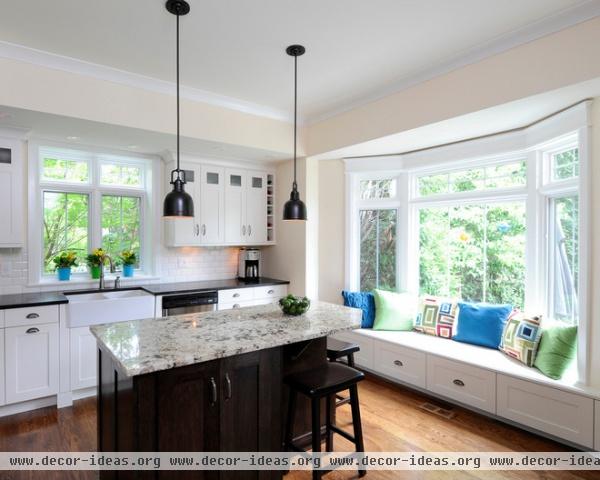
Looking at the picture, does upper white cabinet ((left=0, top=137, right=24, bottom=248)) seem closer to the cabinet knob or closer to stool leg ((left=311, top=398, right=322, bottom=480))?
the cabinet knob

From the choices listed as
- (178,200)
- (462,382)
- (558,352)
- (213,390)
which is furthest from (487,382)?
(178,200)

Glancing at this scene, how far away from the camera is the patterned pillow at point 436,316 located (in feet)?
12.6

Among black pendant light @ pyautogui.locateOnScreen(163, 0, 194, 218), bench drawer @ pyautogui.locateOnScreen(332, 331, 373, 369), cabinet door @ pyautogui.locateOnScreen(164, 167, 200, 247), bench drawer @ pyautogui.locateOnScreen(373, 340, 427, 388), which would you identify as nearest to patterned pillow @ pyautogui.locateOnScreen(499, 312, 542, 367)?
bench drawer @ pyautogui.locateOnScreen(373, 340, 427, 388)

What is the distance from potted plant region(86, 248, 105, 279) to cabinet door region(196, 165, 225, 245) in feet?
3.55

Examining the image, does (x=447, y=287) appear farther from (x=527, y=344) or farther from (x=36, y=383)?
(x=36, y=383)

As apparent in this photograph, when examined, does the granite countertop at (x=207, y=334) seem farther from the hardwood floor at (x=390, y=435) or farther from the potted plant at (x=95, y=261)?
the potted plant at (x=95, y=261)

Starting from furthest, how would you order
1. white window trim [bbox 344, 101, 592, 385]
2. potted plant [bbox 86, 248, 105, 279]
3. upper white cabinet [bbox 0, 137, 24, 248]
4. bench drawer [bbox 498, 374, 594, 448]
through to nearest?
potted plant [bbox 86, 248, 105, 279]
upper white cabinet [bbox 0, 137, 24, 248]
white window trim [bbox 344, 101, 592, 385]
bench drawer [bbox 498, 374, 594, 448]

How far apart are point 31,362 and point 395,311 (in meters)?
3.52

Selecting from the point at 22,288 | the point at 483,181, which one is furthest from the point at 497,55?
the point at 22,288

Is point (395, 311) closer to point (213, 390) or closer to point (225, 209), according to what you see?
point (225, 209)

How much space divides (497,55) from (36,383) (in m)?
4.62

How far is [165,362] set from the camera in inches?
67.1

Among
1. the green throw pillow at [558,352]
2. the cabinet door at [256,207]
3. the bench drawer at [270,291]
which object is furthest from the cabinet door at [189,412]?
the cabinet door at [256,207]

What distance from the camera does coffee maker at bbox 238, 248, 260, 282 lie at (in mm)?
4973
